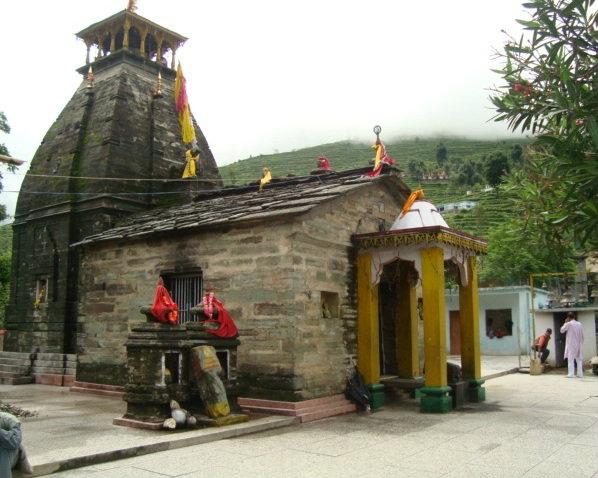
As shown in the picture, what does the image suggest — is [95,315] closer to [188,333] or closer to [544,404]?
[188,333]

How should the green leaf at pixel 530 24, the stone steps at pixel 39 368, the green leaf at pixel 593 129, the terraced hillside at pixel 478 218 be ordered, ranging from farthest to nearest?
the terraced hillside at pixel 478 218 < the stone steps at pixel 39 368 < the green leaf at pixel 530 24 < the green leaf at pixel 593 129

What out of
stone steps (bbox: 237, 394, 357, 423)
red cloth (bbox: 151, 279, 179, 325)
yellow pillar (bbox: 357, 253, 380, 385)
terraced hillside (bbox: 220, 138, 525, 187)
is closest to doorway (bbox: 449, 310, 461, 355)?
yellow pillar (bbox: 357, 253, 380, 385)

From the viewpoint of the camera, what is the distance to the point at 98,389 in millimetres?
13039

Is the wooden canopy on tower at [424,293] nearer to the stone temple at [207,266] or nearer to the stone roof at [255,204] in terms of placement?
the stone temple at [207,266]

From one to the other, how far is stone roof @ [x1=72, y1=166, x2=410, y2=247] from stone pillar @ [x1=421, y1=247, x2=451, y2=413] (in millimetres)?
2181

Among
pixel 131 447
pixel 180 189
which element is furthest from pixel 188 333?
pixel 180 189

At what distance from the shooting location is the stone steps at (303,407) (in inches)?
368

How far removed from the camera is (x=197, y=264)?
11352 millimetres

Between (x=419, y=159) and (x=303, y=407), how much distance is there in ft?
353

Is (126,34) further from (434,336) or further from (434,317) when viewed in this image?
(434,336)

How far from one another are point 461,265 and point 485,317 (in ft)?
57.9

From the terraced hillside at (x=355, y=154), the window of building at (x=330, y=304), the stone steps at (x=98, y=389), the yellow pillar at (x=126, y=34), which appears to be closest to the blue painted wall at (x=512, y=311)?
the window of building at (x=330, y=304)

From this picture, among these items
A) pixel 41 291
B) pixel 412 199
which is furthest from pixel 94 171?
pixel 412 199

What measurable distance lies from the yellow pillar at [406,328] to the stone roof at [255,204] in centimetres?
212
